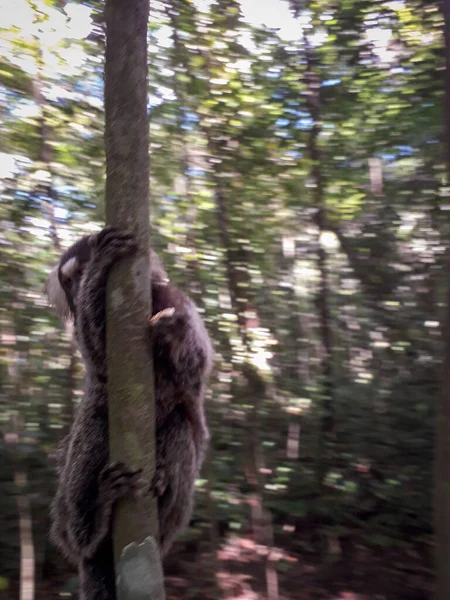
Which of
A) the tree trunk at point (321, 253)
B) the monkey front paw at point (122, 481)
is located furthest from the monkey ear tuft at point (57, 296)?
the tree trunk at point (321, 253)

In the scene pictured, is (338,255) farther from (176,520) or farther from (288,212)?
(176,520)

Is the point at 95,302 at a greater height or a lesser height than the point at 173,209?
lesser

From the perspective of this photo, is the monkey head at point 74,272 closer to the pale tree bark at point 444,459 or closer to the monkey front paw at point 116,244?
the monkey front paw at point 116,244

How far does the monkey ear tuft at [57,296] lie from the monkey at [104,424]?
24cm

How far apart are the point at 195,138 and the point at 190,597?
4010 millimetres

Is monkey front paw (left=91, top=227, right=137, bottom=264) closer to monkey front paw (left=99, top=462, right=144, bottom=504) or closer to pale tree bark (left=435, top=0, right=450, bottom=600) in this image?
monkey front paw (left=99, top=462, right=144, bottom=504)

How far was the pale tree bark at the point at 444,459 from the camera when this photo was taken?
3479 millimetres

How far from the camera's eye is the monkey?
8.41ft

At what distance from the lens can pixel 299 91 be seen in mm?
4781

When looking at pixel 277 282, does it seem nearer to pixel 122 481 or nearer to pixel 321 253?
pixel 321 253

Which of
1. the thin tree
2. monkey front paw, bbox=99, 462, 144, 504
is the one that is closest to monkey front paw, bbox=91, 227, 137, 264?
the thin tree

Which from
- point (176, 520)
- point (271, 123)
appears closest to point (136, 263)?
point (176, 520)

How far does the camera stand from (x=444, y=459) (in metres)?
3.56

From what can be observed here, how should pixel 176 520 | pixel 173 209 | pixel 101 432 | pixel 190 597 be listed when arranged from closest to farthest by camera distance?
pixel 101 432
pixel 176 520
pixel 190 597
pixel 173 209
